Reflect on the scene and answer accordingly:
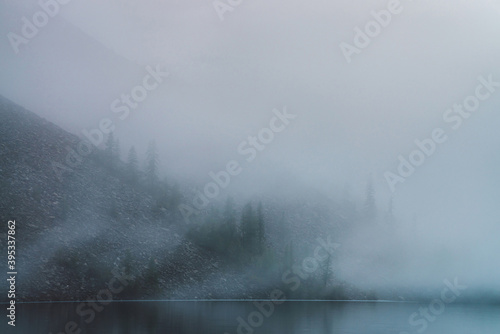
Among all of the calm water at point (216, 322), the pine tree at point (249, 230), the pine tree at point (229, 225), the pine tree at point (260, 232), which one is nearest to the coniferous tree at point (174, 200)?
the pine tree at point (229, 225)

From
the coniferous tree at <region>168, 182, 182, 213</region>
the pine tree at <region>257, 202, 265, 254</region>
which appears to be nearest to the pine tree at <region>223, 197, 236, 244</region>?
the pine tree at <region>257, 202, 265, 254</region>

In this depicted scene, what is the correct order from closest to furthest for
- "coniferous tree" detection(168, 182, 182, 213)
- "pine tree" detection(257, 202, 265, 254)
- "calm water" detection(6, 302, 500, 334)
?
"calm water" detection(6, 302, 500, 334), "coniferous tree" detection(168, 182, 182, 213), "pine tree" detection(257, 202, 265, 254)

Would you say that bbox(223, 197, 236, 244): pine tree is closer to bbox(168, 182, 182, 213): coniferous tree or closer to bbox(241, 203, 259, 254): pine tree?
bbox(241, 203, 259, 254): pine tree

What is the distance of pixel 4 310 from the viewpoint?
107 m

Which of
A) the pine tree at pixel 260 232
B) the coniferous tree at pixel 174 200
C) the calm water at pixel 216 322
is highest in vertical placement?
the coniferous tree at pixel 174 200

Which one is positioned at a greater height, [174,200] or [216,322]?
[174,200]

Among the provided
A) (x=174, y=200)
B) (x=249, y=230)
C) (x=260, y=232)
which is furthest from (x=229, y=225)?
(x=174, y=200)

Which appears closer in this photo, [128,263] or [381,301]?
[128,263]

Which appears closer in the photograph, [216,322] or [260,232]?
[216,322]

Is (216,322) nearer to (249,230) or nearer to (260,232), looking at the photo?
(249,230)

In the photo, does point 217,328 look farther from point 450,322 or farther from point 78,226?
point 78,226

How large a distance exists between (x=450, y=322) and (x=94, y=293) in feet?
242

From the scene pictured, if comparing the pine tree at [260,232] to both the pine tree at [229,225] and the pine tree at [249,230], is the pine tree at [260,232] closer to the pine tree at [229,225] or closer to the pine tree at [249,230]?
the pine tree at [249,230]

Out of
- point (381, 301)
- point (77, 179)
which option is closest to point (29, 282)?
point (77, 179)
